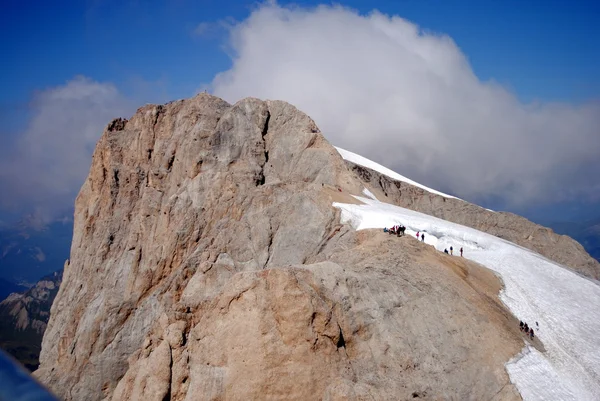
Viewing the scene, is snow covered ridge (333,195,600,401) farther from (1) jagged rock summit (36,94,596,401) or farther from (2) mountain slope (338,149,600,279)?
(2) mountain slope (338,149,600,279)

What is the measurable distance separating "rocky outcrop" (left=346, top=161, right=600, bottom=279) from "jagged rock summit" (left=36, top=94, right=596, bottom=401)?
20.8 m

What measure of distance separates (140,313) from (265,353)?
98.1ft

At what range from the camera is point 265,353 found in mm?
19609

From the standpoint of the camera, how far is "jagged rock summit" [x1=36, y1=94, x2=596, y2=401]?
20203 millimetres

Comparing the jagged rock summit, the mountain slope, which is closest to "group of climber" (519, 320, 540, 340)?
the jagged rock summit

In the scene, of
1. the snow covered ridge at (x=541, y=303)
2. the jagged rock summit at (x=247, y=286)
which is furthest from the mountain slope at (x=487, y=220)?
the jagged rock summit at (x=247, y=286)

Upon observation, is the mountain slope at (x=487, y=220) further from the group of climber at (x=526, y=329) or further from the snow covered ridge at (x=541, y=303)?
the group of climber at (x=526, y=329)

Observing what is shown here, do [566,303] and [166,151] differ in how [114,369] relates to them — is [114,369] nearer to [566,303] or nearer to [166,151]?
[166,151]

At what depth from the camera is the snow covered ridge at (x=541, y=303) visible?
2391 centimetres

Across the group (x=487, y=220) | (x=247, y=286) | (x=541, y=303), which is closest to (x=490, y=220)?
(x=487, y=220)

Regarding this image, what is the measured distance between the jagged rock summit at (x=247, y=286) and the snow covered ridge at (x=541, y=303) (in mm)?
1492

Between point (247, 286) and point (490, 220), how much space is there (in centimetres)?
6048

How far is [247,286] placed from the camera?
21438mm

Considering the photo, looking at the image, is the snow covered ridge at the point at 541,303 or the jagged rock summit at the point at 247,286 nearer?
the jagged rock summit at the point at 247,286
